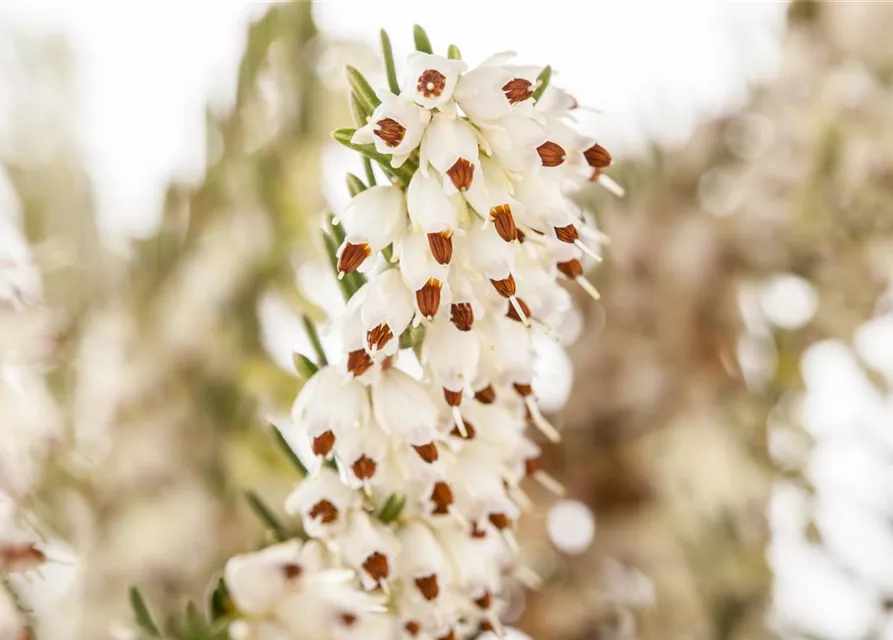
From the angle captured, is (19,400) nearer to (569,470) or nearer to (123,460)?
(123,460)

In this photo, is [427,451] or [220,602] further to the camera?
[220,602]

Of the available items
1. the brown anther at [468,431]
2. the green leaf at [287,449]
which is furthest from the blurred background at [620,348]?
the brown anther at [468,431]

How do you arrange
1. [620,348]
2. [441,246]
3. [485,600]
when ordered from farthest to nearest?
[620,348]
[485,600]
[441,246]

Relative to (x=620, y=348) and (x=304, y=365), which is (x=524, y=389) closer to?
(x=304, y=365)

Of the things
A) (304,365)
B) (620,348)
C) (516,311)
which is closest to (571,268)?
(516,311)

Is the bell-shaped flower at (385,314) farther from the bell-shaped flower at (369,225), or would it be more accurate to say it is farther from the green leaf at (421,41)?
the green leaf at (421,41)

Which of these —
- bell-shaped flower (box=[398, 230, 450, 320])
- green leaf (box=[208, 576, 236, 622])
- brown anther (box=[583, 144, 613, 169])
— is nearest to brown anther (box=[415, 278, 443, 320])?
bell-shaped flower (box=[398, 230, 450, 320])

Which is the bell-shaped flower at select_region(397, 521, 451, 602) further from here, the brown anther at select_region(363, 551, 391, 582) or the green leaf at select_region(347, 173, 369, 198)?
the green leaf at select_region(347, 173, 369, 198)

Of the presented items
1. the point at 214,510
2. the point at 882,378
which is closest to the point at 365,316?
the point at 214,510
